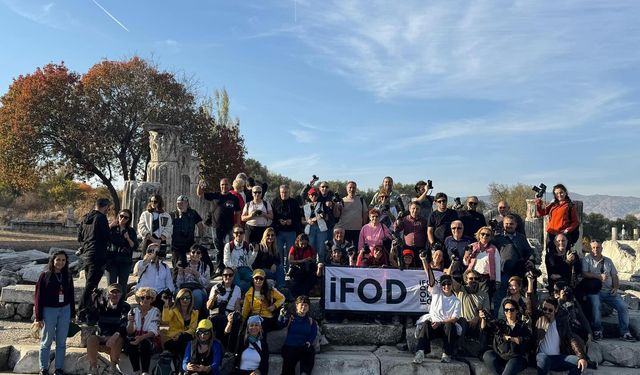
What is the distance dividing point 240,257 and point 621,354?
17.9 feet

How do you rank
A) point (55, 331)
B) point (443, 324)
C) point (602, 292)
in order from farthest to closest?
point (602, 292)
point (443, 324)
point (55, 331)

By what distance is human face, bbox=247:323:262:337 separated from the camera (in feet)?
19.2

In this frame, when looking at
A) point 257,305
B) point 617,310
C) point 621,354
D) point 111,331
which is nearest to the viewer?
point 111,331

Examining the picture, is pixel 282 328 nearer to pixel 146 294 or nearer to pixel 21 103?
pixel 146 294

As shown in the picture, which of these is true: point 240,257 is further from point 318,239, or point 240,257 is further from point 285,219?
point 318,239

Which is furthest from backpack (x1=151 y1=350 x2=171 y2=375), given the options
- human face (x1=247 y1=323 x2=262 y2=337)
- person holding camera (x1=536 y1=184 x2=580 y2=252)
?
person holding camera (x1=536 y1=184 x2=580 y2=252)

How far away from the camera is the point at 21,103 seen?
24.3 metres

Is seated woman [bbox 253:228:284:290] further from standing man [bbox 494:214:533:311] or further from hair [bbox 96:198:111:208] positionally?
standing man [bbox 494:214:533:311]

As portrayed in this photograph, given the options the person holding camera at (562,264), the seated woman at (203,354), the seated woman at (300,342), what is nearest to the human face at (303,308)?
the seated woman at (300,342)

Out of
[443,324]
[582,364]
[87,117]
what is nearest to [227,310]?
[443,324]

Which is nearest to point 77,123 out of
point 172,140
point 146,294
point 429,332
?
point 172,140

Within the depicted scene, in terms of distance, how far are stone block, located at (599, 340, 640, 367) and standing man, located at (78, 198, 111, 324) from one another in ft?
23.3

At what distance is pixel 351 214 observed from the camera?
866 cm

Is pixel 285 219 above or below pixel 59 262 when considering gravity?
above
